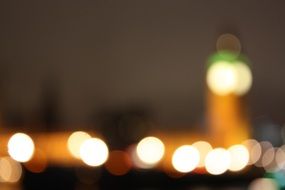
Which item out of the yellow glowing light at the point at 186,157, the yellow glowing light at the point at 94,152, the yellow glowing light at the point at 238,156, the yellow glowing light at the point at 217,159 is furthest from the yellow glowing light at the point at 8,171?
the yellow glowing light at the point at 186,157

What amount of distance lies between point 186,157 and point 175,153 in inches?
63.2

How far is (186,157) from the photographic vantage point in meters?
29.8

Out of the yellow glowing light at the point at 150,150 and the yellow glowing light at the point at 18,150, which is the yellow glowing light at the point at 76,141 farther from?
the yellow glowing light at the point at 18,150

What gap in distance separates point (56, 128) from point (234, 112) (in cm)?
832

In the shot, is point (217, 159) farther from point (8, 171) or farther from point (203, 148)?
point (8, 171)

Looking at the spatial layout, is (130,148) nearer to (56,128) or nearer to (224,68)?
(56,128)

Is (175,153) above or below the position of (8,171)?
above

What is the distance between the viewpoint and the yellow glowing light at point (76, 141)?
2876cm

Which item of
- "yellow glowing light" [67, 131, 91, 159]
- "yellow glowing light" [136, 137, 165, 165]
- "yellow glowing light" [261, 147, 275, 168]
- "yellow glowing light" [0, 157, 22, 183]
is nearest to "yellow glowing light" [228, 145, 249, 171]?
"yellow glowing light" [261, 147, 275, 168]

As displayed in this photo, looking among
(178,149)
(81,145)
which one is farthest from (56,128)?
(178,149)

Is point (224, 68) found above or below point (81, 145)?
above

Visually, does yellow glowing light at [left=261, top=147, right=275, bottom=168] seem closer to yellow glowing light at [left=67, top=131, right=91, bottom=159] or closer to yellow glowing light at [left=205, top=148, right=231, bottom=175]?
yellow glowing light at [left=205, top=148, right=231, bottom=175]

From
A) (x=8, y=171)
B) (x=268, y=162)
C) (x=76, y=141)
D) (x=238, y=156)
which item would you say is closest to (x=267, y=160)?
(x=268, y=162)

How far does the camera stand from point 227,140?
31109mm
